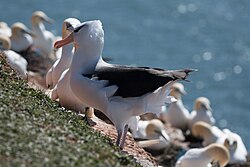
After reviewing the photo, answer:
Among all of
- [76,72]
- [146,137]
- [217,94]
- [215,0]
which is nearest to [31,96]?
[76,72]

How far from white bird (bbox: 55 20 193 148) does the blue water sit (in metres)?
21.4

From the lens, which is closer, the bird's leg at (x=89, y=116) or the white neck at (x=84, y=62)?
the white neck at (x=84, y=62)

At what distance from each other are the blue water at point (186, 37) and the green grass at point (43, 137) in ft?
75.4

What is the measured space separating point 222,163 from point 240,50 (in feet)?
83.0

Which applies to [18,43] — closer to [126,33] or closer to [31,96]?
[31,96]

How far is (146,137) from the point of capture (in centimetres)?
1888

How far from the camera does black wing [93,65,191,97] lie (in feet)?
35.6

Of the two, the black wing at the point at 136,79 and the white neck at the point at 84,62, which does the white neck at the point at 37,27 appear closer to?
the white neck at the point at 84,62

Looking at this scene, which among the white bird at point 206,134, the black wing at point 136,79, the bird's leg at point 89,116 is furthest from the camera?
the white bird at point 206,134

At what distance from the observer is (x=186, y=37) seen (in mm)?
42688

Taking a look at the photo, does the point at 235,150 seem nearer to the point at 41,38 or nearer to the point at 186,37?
the point at 41,38

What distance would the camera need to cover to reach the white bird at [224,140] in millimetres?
18641

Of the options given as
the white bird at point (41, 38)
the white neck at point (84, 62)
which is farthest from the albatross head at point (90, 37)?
the white bird at point (41, 38)

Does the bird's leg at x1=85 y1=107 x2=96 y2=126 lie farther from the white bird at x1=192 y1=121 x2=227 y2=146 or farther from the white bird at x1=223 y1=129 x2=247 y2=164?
the white bird at x1=192 y1=121 x2=227 y2=146
